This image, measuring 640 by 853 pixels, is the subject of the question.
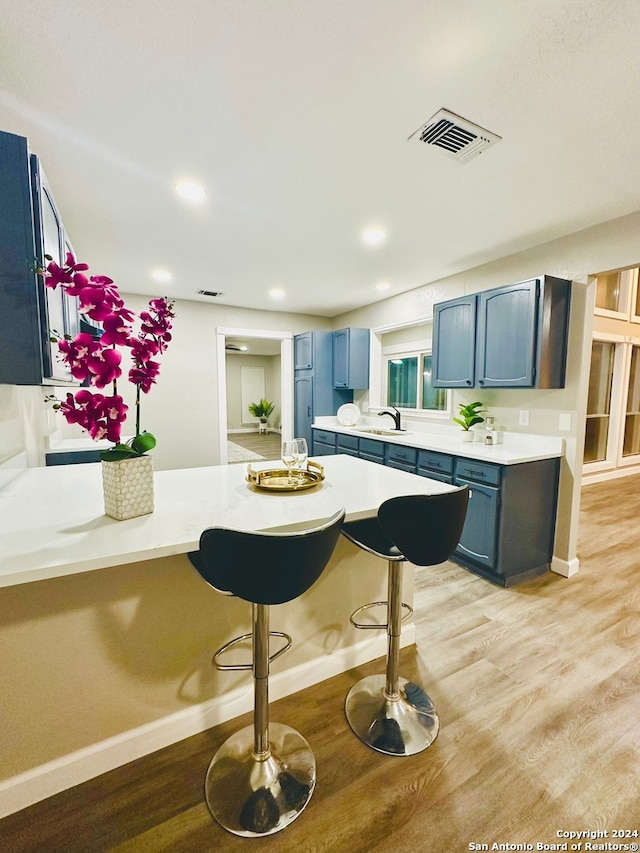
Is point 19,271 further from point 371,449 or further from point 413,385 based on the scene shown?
point 413,385

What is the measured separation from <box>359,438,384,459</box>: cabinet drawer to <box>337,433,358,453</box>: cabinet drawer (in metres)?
Answer: 0.12

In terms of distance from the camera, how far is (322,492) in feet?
5.17

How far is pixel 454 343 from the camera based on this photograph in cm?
320

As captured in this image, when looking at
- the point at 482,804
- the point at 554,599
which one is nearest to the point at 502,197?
the point at 554,599

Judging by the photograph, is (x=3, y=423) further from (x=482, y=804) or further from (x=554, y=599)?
(x=554, y=599)

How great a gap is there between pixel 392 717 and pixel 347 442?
290 cm

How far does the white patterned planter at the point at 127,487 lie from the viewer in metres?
1.21

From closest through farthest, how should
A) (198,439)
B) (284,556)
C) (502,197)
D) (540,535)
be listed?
(284,556)
(502,197)
(540,535)
(198,439)

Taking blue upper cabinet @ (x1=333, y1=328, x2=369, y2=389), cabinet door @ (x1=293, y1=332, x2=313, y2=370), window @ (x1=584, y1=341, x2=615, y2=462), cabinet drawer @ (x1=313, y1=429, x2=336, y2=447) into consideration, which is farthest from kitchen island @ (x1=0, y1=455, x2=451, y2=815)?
window @ (x1=584, y1=341, x2=615, y2=462)

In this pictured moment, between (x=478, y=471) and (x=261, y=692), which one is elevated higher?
(x=478, y=471)

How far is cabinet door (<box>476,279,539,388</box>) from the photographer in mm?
→ 2559

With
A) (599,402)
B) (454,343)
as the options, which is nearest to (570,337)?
(454,343)

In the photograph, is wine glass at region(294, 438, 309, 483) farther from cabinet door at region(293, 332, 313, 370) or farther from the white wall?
cabinet door at region(293, 332, 313, 370)

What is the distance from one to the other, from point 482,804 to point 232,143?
2746mm
